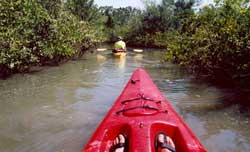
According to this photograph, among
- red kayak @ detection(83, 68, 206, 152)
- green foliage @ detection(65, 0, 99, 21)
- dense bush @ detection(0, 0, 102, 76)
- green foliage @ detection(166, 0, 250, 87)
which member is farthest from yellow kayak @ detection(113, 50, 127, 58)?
red kayak @ detection(83, 68, 206, 152)

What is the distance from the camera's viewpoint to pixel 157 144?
3.86 metres

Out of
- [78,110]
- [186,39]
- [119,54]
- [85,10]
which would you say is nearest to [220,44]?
[186,39]

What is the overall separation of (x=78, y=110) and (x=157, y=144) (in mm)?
4344

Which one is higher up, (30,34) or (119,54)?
(30,34)

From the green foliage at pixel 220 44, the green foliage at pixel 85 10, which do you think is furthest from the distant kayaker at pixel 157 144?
the green foliage at pixel 85 10

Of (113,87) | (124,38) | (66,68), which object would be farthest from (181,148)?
(124,38)

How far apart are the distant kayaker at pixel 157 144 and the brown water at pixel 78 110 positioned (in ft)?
5.37

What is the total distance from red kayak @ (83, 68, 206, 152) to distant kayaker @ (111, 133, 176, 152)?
0.07m

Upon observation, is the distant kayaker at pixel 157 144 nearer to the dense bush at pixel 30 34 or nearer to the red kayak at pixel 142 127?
the red kayak at pixel 142 127

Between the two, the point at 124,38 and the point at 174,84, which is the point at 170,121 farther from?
the point at 124,38

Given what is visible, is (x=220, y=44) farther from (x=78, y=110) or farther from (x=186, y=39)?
(x=78, y=110)

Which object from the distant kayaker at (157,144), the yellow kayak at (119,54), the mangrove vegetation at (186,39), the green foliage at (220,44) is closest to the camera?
the distant kayaker at (157,144)

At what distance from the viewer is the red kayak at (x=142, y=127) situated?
3926mm

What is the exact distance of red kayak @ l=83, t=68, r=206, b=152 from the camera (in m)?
3.93
